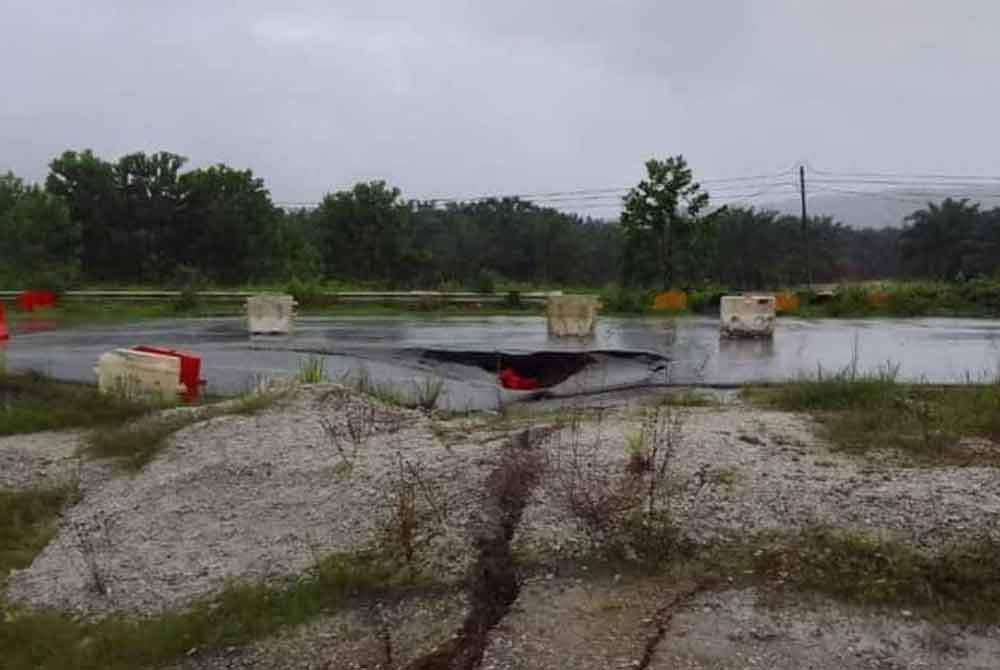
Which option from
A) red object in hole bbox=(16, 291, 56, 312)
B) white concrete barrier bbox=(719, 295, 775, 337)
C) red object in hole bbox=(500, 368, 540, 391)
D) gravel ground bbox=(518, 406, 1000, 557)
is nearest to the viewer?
gravel ground bbox=(518, 406, 1000, 557)

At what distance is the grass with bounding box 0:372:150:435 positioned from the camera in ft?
30.9

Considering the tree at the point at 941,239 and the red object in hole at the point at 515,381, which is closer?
the red object in hole at the point at 515,381

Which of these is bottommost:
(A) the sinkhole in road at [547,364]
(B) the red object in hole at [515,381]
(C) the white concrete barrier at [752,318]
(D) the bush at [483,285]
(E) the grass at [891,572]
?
(E) the grass at [891,572]

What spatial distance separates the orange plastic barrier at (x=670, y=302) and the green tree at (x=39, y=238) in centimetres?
2413

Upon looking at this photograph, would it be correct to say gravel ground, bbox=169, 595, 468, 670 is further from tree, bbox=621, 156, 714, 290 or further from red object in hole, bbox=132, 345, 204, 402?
tree, bbox=621, 156, 714, 290

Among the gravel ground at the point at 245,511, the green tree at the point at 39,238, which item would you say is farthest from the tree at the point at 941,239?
the gravel ground at the point at 245,511

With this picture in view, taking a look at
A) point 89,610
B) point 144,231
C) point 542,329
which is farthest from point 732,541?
point 144,231

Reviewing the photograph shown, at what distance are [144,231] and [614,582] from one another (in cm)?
4532

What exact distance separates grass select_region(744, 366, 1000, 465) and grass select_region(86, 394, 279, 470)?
4.95 meters

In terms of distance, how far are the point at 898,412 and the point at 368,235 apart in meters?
41.3

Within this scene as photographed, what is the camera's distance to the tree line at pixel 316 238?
109ft

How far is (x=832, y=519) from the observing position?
5848 mm

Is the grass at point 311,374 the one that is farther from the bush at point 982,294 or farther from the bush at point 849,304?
the bush at point 982,294

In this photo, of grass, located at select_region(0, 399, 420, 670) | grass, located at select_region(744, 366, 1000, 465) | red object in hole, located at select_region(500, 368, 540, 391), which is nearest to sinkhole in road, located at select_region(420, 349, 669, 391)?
red object in hole, located at select_region(500, 368, 540, 391)
